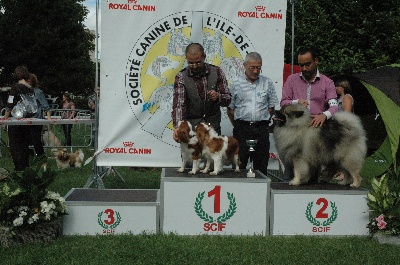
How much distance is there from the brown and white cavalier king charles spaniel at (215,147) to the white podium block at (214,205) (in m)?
0.19

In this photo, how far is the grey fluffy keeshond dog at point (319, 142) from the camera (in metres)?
4.82

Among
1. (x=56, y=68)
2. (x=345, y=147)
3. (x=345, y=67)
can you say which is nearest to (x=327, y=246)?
(x=345, y=147)

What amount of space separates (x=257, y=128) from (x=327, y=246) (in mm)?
1475

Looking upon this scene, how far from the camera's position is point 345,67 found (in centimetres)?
1394

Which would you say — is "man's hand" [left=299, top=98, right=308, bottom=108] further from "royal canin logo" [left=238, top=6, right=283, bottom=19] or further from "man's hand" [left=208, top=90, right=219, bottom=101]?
"royal canin logo" [left=238, top=6, right=283, bottom=19]

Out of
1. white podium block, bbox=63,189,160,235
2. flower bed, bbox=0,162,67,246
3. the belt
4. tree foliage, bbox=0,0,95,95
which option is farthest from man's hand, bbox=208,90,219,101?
tree foliage, bbox=0,0,95,95

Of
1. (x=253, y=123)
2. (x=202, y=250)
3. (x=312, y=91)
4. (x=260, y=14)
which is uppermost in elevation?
(x=260, y=14)

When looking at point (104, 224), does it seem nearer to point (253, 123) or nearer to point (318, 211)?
point (253, 123)

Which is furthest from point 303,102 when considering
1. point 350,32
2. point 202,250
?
point 350,32

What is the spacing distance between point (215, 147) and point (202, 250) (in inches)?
36.9

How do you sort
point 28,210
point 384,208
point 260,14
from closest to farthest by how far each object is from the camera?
point 28,210
point 384,208
point 260,14

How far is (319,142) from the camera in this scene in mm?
4816

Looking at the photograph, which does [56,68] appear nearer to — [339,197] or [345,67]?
[345,67]

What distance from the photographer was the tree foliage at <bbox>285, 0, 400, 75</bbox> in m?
14.3
